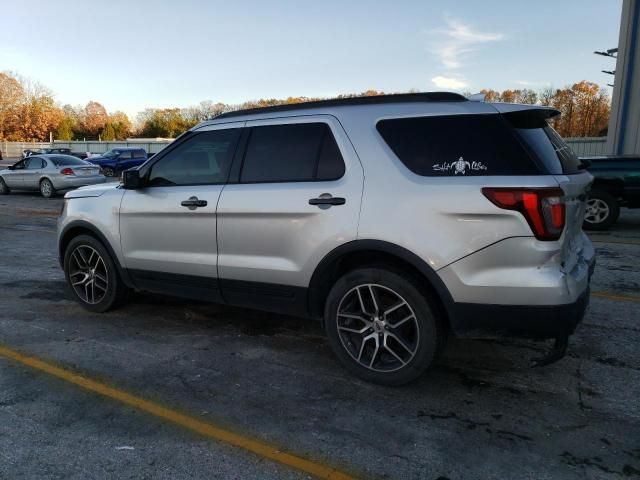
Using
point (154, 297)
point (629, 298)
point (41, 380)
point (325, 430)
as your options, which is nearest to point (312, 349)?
point (325, 430)

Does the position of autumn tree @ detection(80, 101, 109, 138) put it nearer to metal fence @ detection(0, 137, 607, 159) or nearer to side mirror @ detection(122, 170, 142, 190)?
metal fence @ detection(0, 137, 607, 159)

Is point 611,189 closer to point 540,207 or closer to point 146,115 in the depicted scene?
point 540,207

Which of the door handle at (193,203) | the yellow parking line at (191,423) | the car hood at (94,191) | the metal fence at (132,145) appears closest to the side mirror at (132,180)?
the car hood at (94,191)

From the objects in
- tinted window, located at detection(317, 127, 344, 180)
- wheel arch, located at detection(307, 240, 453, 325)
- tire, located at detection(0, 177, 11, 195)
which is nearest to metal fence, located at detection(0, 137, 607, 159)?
tire, located at detection(0, 177, 11, 195)

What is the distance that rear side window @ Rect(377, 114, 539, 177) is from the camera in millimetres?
3113

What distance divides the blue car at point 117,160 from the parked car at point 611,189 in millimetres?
24736

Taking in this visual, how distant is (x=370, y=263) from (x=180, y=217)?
175 centimetres

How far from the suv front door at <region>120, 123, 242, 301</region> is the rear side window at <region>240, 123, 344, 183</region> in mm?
238

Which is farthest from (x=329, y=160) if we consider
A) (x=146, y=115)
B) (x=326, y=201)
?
(x=146, y=115)

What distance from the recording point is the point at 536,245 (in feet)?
9.82

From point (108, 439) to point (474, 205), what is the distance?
2512 millimetres

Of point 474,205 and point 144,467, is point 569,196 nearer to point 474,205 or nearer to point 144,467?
point 474,205

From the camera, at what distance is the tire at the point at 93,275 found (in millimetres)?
5059

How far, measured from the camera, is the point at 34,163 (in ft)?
62.0
